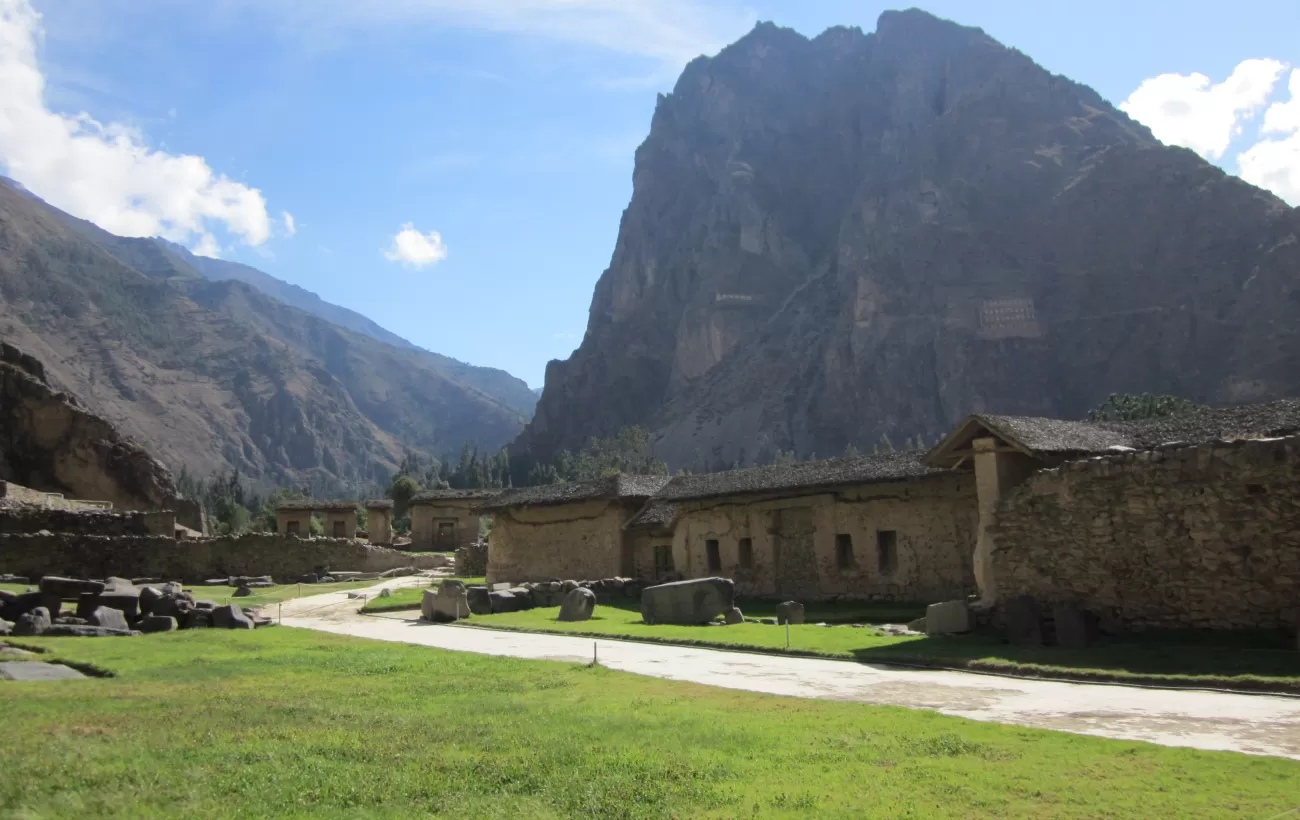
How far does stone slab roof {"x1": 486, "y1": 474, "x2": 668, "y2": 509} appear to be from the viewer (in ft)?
117

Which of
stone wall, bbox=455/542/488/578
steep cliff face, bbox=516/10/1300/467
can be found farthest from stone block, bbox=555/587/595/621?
steep cliff face, bbox=516/10/1300/467

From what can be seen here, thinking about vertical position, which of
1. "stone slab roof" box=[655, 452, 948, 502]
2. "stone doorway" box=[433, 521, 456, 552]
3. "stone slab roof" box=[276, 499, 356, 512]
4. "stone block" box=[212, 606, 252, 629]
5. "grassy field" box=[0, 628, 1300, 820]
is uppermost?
"stone slab roof" box=[276, 499, 356, 512]

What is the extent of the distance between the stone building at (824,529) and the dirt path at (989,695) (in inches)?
355

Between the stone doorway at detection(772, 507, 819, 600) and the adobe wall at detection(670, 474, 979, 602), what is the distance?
1.2 inches

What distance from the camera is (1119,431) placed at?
74.6 feet

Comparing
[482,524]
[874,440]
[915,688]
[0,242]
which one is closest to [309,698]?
[915,688]

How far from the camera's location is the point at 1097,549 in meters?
17.3

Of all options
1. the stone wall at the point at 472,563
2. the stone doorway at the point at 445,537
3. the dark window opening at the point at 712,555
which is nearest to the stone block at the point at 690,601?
the dark window opening at the point at 712,555

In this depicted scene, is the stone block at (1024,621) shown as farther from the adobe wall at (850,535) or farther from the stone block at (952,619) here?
the adobe wall at (850,535)

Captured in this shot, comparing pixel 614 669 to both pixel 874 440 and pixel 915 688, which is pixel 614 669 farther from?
pixel 874 440

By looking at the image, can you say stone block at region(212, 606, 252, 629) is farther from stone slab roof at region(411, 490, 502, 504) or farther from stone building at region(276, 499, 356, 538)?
stone slab roof at region(411, 490, 502, 504)

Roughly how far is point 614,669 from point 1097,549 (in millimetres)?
8925

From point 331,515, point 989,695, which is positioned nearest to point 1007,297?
point 331,515

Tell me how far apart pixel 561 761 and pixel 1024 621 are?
39.8 ft
